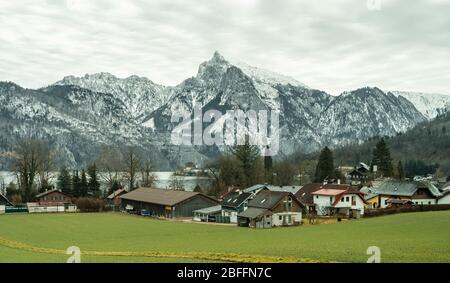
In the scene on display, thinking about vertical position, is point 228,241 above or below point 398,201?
below

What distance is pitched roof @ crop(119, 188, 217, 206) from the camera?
81506 mm

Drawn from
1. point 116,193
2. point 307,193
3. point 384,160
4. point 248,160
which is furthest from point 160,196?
point 384,160

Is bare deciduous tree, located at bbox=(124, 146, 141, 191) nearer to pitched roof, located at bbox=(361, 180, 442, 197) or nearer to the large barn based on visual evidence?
the large barn

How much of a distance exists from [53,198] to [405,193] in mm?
66565

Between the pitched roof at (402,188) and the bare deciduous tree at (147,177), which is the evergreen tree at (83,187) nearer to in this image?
the bare deciduous tree at (147,177)

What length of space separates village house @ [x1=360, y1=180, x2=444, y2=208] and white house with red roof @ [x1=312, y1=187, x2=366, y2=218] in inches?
371

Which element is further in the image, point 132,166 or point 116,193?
point 132,166

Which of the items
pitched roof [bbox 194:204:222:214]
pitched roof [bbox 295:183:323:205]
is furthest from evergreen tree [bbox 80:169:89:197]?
pitched roof [bbox 295:183:323:205]

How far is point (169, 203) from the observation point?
264 ft

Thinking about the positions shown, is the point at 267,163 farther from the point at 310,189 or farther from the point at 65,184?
the point at 65,184

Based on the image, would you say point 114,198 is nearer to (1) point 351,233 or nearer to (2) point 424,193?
(2) point 424,193

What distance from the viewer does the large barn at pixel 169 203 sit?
80688 millimetres
